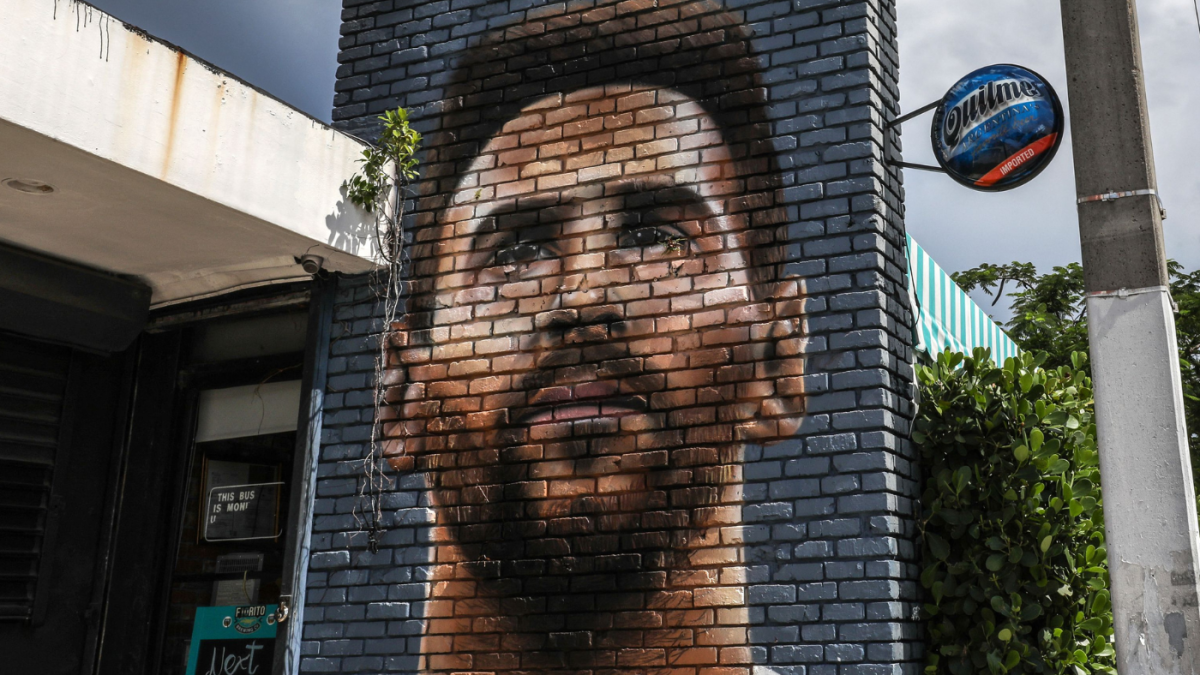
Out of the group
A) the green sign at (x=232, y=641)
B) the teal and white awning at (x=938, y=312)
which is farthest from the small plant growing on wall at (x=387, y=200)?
the teal and white awning at (x=938, y=312)

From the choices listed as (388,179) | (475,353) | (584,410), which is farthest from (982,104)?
(388,179)

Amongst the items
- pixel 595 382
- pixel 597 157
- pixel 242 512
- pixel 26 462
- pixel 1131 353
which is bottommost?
pixel 242 512

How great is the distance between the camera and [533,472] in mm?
5469

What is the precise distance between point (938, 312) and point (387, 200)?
118 inches

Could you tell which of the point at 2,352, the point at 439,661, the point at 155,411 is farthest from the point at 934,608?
the point at 2,352

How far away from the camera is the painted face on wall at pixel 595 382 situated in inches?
199

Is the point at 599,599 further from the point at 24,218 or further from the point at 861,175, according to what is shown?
the point at 24,218

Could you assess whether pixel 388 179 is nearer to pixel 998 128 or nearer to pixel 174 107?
pixel 174 107

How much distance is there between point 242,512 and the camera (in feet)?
21.3

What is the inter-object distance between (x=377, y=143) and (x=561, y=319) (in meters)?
1.52

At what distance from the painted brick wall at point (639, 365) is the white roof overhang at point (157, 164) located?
0.56 m

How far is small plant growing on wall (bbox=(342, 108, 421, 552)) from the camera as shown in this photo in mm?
6031

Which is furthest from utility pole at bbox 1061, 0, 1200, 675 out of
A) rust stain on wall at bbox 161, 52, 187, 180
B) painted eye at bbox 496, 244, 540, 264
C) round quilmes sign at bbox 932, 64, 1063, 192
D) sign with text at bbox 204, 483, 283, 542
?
sign with text at bbox 204, 483, 283, 542

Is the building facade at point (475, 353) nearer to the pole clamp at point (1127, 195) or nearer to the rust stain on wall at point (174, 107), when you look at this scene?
the rust stain on wall at point (174, 107)
